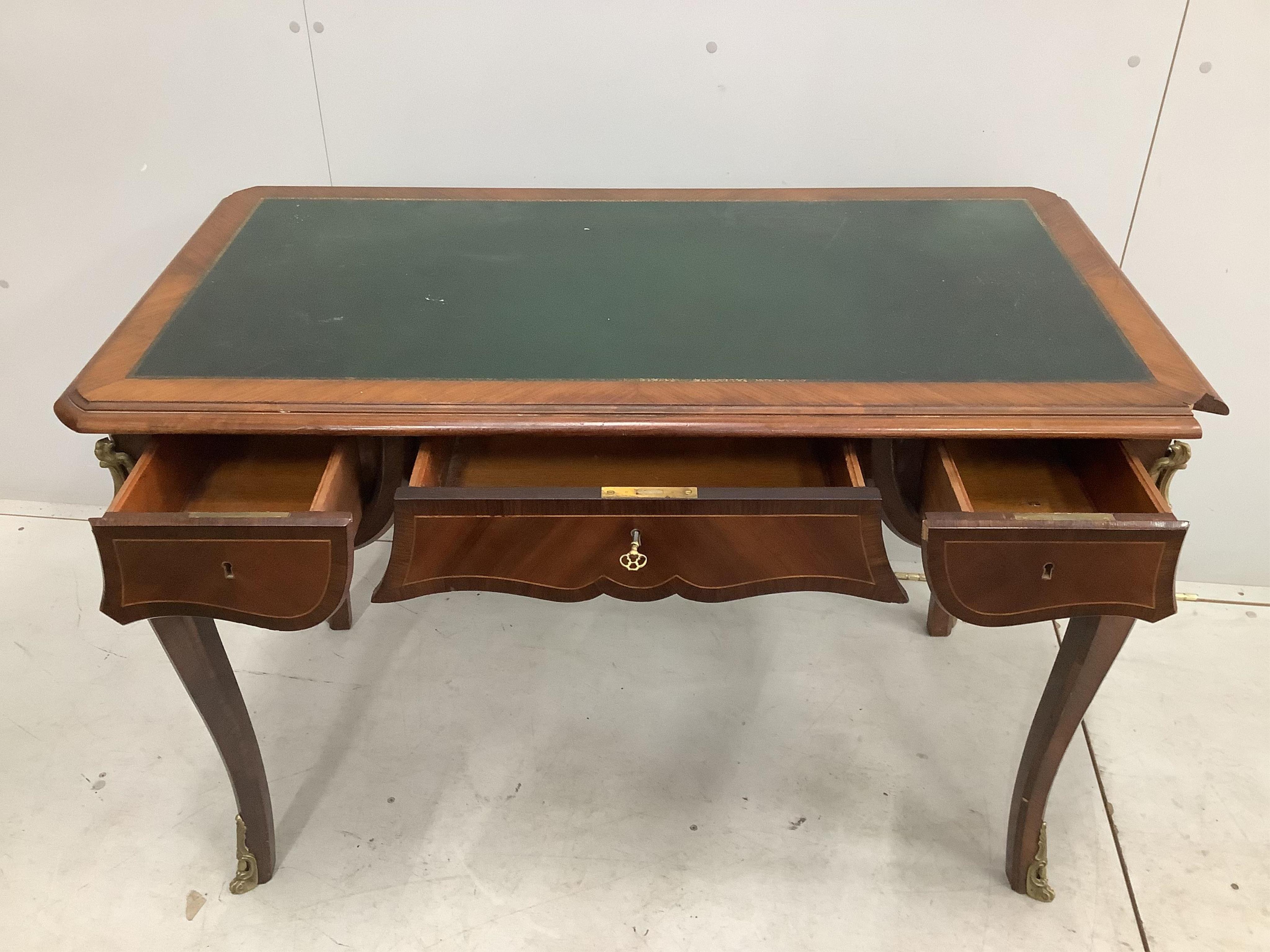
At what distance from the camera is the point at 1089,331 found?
107 cm

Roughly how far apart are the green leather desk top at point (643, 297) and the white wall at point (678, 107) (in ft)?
0.54

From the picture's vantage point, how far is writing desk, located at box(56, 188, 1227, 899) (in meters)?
0.94

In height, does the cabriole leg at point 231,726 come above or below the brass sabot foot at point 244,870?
above

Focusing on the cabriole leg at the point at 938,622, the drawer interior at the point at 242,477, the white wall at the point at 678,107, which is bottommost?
the cabriole leg at the point at 938,622

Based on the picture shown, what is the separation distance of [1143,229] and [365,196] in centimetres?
116

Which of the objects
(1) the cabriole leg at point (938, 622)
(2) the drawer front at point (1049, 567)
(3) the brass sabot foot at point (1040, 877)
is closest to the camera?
(2) the drawer front at point (1049, 567)

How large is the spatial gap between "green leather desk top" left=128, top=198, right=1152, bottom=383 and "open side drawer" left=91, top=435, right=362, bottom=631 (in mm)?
111

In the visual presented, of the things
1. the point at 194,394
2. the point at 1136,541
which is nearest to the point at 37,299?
the point at 194,394

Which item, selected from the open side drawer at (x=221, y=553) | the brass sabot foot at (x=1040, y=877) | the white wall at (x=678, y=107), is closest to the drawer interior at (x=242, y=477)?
the open side drawer at (x=221, y=553)

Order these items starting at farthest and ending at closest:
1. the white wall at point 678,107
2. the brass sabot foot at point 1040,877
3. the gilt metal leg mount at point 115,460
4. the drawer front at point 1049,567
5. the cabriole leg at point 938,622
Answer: the cabriole leg at point 938,622, the white wall at point 678,107, the brass sabot foot at point 1040,877, the gilt metal leg mount at point 115,460, the drawer front at point 1049,567

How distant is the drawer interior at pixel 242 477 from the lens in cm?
99

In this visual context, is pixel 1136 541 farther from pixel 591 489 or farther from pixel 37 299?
pixel 37 299

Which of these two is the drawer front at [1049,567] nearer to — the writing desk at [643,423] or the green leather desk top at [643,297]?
the writing desk at [643,423]

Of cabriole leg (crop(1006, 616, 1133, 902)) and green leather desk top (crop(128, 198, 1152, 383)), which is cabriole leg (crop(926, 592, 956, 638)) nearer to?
cabriole leg (crop(1006, 616, 1133, 902))
